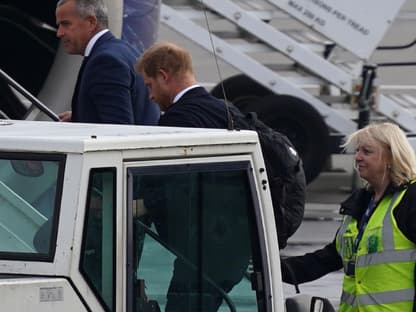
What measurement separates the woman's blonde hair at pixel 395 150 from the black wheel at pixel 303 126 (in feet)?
25.2

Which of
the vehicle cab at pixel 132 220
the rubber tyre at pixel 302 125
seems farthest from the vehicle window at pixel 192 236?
the rubber tyre at pixel 302 125

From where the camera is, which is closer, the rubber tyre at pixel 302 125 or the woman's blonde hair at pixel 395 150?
the woman's blonde hair at pixel 395 150

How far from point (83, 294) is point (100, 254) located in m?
0.14

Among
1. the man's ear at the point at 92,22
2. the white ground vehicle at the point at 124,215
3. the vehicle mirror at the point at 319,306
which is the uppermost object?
the white ground vehicle at the point at 124,215

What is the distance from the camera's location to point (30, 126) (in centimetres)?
408

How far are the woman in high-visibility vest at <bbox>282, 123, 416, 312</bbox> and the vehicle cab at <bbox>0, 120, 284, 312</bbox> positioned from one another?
64cm

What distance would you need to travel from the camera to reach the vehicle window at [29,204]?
342cm

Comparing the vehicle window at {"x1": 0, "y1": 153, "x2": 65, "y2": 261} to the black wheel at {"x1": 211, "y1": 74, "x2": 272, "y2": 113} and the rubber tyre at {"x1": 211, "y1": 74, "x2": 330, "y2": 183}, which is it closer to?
the rubber tyre at {"x1": 211, "y1": 74, "x2": 330, "y2": 183}

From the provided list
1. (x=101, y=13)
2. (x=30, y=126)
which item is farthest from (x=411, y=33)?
(x=30, y=126)

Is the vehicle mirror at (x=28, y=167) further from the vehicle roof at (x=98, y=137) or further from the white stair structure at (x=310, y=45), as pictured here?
the white stair structure at (x=310, y=45)

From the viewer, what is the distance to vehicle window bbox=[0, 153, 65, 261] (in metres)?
3.42

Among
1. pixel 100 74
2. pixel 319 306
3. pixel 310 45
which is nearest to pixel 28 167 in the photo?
pixel 319 306

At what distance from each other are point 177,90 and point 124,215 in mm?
1633

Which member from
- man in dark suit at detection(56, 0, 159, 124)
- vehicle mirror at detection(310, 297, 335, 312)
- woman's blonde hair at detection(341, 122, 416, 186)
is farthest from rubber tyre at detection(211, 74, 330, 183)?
vehicle mirror at detection(310, 297, 335, 312)
